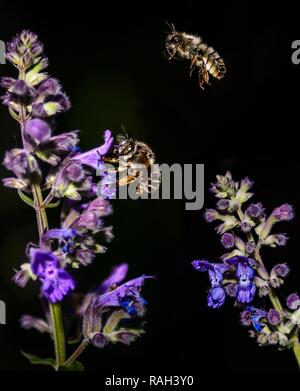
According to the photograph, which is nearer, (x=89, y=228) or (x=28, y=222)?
(x=89, y=228)

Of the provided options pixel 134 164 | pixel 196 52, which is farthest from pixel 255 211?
pixel 196 52

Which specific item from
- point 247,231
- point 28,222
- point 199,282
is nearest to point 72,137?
point 247,231

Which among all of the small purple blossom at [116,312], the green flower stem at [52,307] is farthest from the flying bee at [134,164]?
the small purple blossom at [116,312]

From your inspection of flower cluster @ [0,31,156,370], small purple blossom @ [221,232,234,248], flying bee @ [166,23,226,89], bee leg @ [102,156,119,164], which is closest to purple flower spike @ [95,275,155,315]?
flower cluster @ [0,31,156,370]

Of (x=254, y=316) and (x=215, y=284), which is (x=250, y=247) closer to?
(x=215, y=284)

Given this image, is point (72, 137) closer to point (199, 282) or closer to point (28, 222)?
point (199, 282)

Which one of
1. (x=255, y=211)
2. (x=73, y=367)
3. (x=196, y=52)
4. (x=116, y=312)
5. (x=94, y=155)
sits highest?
(x=196, y=52)
